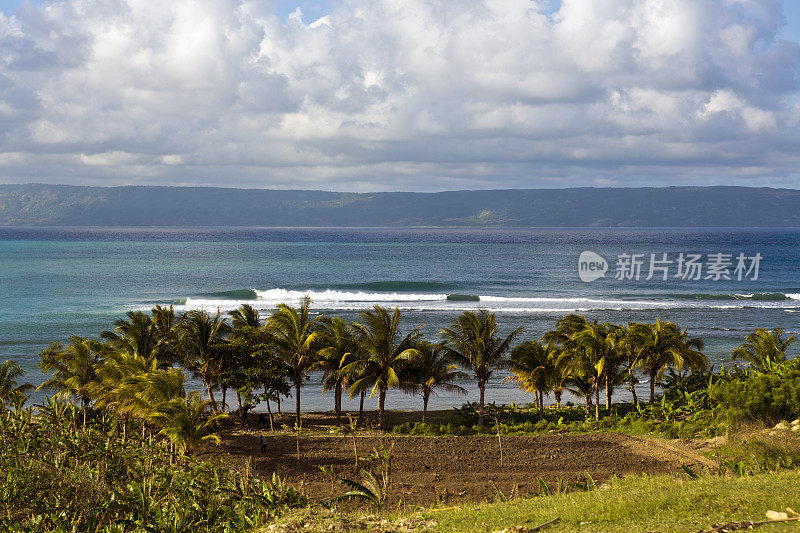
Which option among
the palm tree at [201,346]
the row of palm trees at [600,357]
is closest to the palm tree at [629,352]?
the row of palm trees at [600,357]

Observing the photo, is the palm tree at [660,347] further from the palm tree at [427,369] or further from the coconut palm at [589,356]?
the palm tree at [427,369]

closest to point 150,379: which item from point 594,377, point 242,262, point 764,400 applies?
point 594,377

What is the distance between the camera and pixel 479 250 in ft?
488

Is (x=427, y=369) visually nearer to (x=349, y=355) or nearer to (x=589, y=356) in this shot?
(x=349, y=355)

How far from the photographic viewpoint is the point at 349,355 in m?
26.0

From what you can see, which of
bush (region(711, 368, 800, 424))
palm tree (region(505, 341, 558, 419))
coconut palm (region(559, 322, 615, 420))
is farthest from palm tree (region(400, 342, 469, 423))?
bush (region(711, 368, 800, 424))

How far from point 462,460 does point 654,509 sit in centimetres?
975

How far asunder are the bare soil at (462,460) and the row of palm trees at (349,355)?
8.80ft

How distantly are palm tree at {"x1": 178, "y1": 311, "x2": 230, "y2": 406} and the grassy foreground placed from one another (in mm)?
15786

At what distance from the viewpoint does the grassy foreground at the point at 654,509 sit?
11.2 meters

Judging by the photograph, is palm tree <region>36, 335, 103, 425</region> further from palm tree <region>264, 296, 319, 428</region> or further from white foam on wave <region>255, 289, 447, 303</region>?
white foam on wave <region>255, 289, 447, 303</region>

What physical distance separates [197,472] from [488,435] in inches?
447

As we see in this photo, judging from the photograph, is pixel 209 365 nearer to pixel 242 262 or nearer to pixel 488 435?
pixel 488 435

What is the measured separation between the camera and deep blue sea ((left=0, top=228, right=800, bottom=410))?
5072cm
